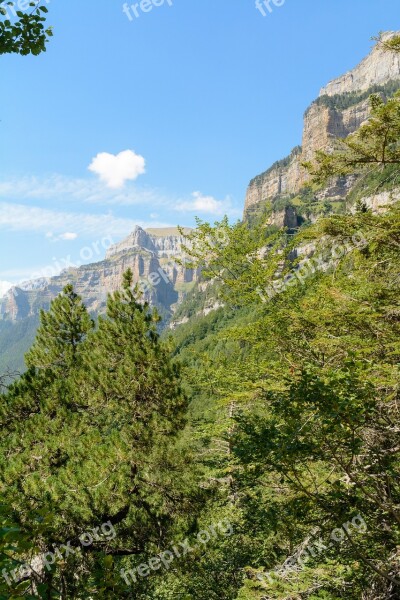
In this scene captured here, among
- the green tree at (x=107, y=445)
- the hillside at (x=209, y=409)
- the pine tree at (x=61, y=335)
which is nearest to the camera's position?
the hillside at (x=209, y=409)

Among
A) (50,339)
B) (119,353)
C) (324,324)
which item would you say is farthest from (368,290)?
(50,339)

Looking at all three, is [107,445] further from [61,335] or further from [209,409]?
[61,335]

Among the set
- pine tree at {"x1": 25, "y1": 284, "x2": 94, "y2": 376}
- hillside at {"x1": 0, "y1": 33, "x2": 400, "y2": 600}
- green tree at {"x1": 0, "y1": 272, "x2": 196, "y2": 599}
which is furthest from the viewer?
pine tree at {"x1": 25, "y1": 284, "x2": 94, "y2": 376}

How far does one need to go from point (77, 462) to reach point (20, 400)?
3.33 meters

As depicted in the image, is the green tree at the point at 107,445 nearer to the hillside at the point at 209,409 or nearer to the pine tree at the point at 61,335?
the hillside at the point at 209,409

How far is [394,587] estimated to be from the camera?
523cm

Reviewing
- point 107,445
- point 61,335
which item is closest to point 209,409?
point 107,445

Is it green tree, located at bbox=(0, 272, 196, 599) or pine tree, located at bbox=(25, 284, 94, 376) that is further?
pine tree, located at bbox=(25, 284, 94, 376)

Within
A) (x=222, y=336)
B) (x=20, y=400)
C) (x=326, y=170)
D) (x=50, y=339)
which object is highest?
(x=326, y=170)

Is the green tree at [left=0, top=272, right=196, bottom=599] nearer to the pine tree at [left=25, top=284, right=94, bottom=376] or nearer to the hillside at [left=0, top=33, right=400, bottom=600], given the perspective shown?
the hillside at [left=0, top=33, right=400, bottom=600]

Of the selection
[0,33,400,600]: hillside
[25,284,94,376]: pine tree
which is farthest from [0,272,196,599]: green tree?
[25,284,94,376]: pine tree

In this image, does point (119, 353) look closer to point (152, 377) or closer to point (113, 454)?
point (152, 377)

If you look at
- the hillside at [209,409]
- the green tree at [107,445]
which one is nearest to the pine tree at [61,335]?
the hillside at [209,409]

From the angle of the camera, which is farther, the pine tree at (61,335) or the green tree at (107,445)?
the pine tree at (61,335)
